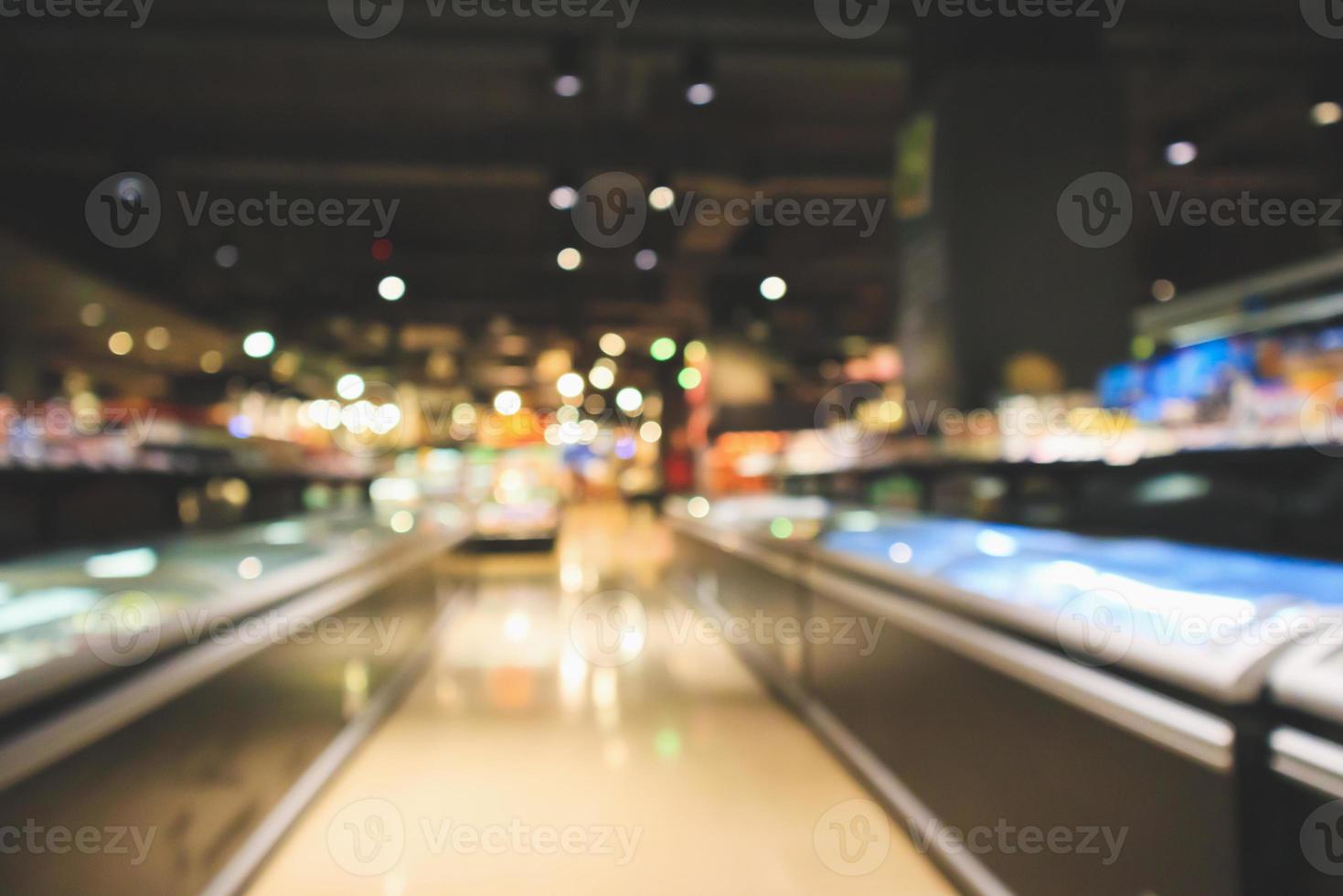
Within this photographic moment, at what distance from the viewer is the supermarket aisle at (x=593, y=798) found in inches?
105

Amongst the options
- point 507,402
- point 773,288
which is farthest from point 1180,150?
point 507,402

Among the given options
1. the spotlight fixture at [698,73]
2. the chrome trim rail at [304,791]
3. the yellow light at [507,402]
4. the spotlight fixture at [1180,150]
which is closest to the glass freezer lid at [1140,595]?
the chrome trim rail at [304,791]

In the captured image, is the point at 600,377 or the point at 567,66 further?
the point at 600,377

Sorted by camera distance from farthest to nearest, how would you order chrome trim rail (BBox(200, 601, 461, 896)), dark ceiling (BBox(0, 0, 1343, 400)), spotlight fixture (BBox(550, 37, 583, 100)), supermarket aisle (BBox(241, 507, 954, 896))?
dark ceiling (BBox(0, 0, 1343, 400))
spotlight fixture (BBox(550, 37, 583, 100))
supermarket aisle (BBox(241, 507, 954, 896))
chrome trim rail (BBox(200, 601, 461, 896))

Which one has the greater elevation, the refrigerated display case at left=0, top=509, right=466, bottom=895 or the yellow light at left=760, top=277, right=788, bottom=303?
the yellow light at left=760, top=277, right=788, bottom=303

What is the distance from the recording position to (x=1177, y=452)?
11.0 feet

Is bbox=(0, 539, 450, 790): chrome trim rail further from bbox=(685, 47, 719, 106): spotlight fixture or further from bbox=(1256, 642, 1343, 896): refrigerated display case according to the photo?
bbox=(685, 47, 719, 106): spotlight fixture

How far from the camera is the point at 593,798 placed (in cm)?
327

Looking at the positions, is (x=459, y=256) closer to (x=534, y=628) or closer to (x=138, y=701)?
(x=534, y=628)

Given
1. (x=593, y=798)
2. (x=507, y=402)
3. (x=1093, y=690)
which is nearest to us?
(x=1093, y=690)

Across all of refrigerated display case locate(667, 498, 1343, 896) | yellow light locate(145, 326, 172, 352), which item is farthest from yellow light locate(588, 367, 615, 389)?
refrigerated display case locate(667, 498, 1343, 896)

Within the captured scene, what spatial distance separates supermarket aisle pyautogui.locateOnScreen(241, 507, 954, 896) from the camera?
266 centimetres

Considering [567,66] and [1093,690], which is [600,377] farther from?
[1093,690]

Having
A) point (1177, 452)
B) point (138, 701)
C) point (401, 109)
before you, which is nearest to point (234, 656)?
point (138, 701)
